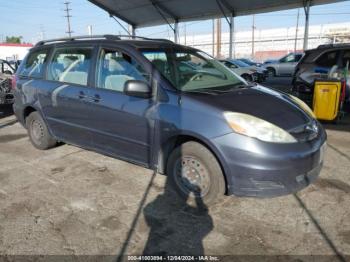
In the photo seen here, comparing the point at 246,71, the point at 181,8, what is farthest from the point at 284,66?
the point at 181,8

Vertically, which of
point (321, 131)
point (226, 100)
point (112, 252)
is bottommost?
point (112, 252)

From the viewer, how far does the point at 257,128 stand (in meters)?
3.41

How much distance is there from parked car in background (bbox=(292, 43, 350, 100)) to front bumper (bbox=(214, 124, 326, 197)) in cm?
601

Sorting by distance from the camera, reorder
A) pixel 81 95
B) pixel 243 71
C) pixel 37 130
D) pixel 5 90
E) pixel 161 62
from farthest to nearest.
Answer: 1. pixel 243 71
2. pixel 5 90
3. pixel 37 130
4. pixel 81 95
5. pixel 161 62

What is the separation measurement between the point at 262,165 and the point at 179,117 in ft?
3.24

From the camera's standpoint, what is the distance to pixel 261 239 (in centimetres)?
317

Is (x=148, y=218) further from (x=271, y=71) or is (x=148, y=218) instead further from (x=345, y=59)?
(x=271, y=71)

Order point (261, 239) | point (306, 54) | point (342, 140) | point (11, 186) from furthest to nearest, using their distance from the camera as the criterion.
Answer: point (306, 54)
point (342, 140)
point (11, 186)
point (261, 239)

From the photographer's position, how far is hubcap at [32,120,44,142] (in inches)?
229

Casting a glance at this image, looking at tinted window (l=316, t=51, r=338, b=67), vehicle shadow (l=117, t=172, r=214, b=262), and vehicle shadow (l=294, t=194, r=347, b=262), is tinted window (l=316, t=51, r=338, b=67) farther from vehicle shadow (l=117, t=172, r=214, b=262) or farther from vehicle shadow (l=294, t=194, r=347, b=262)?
vehicle shadow (l=117, t=172, r=214, b=262)

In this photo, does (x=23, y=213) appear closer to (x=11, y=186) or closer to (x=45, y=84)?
(x=11, y=186)

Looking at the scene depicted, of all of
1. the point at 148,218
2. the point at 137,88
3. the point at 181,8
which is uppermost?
the point at 181,8

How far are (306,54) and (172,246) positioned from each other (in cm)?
795

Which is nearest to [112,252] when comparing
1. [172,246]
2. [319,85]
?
[172,246]
